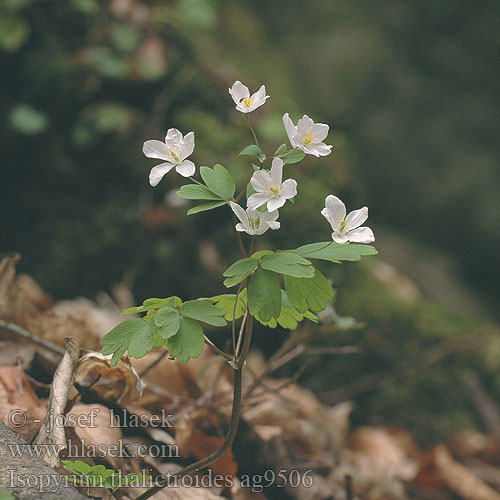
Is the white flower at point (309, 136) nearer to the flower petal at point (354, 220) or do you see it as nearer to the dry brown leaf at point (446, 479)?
the flower petal at point (354, 220)

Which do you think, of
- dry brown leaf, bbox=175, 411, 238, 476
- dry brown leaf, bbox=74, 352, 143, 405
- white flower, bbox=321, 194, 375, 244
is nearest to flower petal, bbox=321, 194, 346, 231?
white flower, bbox=321, 194, 375, 244

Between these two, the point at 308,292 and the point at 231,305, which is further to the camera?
the point at 231,305

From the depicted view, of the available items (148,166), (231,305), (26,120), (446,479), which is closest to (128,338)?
(231,305)

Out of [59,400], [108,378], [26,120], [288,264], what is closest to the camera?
[288,264]

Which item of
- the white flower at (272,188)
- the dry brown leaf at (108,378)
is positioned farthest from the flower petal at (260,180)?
the dry brown leaf at (108,378)

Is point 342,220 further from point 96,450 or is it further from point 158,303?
point 96,450

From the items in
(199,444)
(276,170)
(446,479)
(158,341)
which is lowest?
(446,479)

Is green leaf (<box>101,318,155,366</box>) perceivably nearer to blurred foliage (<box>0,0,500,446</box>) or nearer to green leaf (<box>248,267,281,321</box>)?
green leaf (<box>248,267,281,321</box>)
